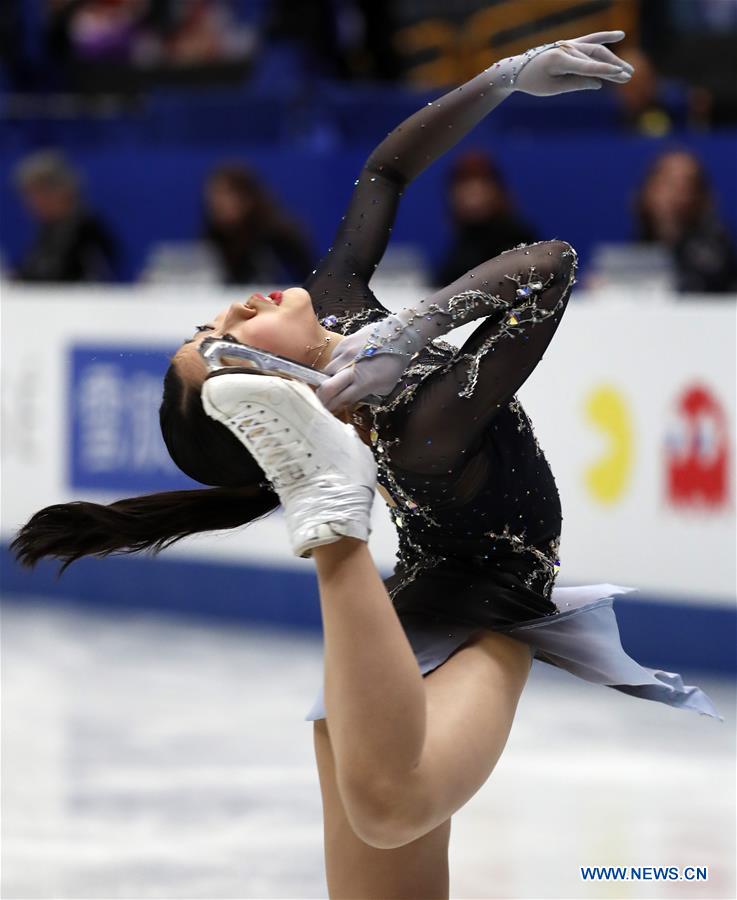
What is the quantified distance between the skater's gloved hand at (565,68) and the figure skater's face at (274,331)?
0.55 metres

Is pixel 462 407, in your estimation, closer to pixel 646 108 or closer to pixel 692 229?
pixel 692 229

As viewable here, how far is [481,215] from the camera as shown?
6.00m

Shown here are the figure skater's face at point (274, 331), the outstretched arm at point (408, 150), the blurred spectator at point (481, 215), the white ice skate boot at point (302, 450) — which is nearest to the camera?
the white ice skate boot at point (302, 450)

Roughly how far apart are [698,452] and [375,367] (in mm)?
2892

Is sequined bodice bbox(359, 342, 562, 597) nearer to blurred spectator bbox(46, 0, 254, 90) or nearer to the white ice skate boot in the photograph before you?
the white ice skate boot

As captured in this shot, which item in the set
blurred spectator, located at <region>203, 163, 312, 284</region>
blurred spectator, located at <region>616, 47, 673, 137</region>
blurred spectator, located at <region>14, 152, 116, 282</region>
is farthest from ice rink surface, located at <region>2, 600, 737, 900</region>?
blurred spectator, located at <region>616, 47, 673, 137</region>

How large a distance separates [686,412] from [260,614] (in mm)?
1798

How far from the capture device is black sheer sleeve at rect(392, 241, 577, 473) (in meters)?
2.20

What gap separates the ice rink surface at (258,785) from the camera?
332 centimetres

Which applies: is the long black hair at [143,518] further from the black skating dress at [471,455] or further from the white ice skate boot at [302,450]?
the white ice skate boot at [302,450]

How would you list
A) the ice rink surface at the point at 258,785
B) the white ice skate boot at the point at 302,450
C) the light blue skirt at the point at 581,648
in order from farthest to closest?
the ice rink surface at the point at 258,785 < the light blue skirt at the point at 581,648 < the white ice skate boot at the point at 302,450

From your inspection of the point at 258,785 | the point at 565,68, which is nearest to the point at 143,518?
the point at 565,68

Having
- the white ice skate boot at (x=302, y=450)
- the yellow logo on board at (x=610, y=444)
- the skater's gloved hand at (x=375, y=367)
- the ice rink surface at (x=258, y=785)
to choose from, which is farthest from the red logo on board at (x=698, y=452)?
the white ice skate boot at (x=302, y=450)

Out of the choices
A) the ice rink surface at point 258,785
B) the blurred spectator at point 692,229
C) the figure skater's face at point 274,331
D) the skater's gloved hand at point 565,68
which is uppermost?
the skater's gloved hand at point 565,68
